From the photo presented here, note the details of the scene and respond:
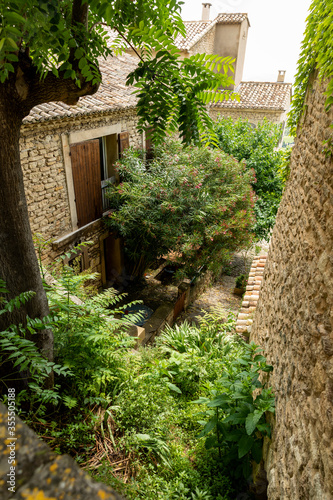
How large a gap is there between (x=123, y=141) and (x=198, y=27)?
907 centimetres

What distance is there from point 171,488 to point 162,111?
357 cm

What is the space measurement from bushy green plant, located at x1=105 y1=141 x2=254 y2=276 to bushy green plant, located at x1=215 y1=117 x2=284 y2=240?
1.84 metres

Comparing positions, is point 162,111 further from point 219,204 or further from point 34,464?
point 219,204

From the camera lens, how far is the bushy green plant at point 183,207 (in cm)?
825

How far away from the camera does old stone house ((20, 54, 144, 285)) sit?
6660 mm

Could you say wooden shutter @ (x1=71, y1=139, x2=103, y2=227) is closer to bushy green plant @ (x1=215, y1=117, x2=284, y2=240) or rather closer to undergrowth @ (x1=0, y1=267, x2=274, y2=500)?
undergrowth @ (x1=0, y1=267, x2=274, y2=500)

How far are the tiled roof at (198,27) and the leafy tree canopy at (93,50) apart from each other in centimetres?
1135

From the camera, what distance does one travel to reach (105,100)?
8156mm

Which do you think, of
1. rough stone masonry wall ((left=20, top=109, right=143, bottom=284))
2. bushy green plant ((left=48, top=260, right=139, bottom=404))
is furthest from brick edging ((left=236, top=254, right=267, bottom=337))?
rough stone masonry wall ((left=20, top=109, right=143, bottom=284))

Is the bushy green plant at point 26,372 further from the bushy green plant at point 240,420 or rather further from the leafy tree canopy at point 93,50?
the leafy tree canopy at point 93,50

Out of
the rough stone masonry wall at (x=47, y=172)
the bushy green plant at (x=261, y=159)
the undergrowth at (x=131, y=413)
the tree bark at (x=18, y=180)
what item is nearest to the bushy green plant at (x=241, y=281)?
the bushy green plant at (x=261, y=159)

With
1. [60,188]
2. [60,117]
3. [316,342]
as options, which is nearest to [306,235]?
[316,342]

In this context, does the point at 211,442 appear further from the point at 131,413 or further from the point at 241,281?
the point at 241,281

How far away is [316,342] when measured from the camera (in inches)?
79.9
